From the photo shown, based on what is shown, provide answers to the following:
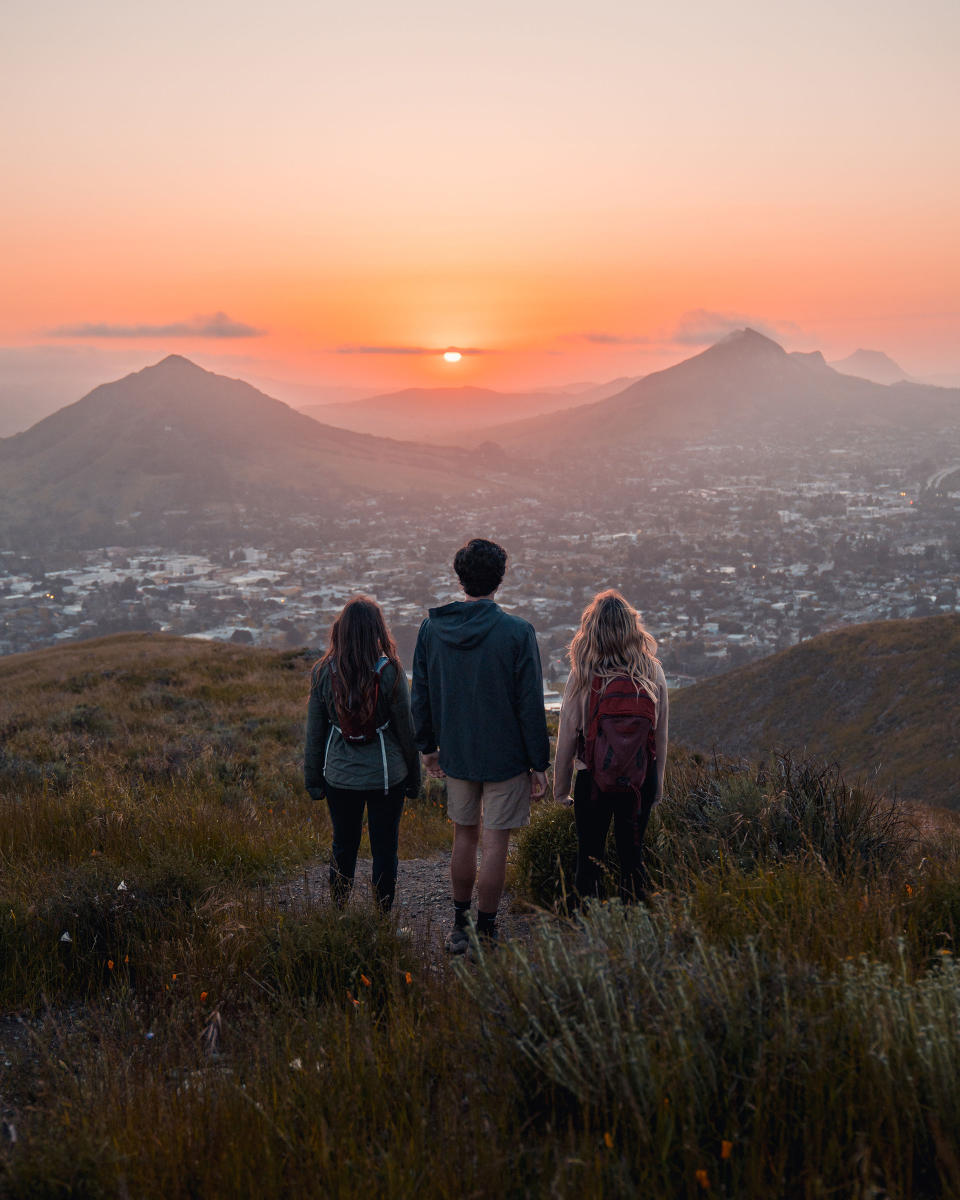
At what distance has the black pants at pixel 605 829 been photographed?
160 inches

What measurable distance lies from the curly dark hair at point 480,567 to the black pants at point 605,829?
1.11m

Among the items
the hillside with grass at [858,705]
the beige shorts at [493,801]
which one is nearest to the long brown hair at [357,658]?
the beige shorts at [493,801]

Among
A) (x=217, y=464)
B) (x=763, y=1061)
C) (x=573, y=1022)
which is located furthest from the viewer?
(x=217, y=464)

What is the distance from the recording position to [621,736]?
394 cm

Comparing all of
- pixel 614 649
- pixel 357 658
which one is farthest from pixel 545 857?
pixel 357 658

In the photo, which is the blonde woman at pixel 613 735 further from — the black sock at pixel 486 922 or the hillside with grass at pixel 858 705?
the hillside with grass at pixel 858 705

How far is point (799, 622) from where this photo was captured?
192 feet

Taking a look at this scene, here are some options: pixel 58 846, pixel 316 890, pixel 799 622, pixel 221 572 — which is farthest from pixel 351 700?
pixel 221 572

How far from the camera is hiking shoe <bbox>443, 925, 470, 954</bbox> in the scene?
4113mm

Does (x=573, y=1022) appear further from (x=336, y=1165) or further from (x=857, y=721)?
(x=857, y=721)

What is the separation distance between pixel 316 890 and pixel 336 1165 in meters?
3.17

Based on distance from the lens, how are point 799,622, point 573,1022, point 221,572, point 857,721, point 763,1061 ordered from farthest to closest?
point 221,572 < point 799,622 < point 857,721 < point 573,1022 < point 763,1061

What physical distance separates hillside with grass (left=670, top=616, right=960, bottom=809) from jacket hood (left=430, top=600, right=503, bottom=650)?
17999mm

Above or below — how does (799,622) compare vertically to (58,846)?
below
